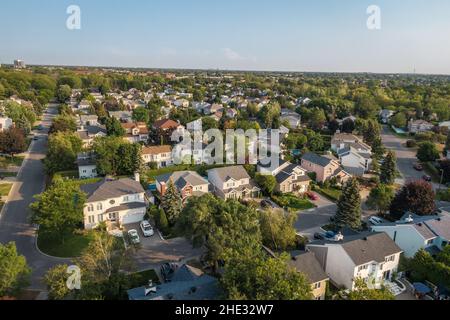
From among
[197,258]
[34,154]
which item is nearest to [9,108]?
[34,154]

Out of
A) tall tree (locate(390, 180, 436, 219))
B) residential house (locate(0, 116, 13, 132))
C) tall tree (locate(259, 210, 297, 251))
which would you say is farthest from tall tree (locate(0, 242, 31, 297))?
residential house (locate(0, 116, 13, 132))

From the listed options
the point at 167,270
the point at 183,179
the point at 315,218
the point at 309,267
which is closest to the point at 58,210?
the point at 167,270

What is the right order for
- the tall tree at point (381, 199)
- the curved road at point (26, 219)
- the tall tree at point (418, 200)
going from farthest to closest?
the tall tree at point (381, 199), the tall tree at point (418, 200), the curved road at point (26, 219)

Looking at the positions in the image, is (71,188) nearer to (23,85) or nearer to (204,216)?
(204,216)

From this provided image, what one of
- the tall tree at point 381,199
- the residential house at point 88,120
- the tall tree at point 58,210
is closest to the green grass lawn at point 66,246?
the tall tree at point 58,210

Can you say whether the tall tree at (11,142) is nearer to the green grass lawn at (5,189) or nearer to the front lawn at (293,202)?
the green grass lawn at (5,189)

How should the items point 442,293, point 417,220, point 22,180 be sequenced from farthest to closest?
point 22,180, point 417,220, point 442,293

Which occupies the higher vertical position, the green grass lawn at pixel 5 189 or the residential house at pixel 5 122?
the residential house at pixel 5 122
